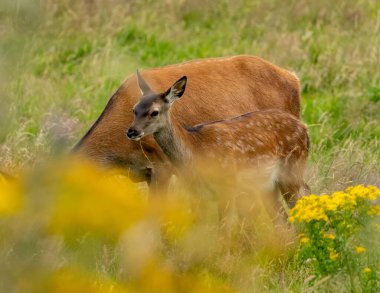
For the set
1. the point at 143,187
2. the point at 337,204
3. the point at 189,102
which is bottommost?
the point at 143,187

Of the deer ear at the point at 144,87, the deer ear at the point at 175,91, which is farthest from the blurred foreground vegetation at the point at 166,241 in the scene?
the deer ear at the point at 144,87

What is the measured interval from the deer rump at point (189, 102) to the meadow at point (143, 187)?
22 cm

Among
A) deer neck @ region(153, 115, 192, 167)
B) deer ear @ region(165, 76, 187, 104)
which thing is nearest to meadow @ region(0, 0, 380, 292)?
deer neck @ region(153, 115, 192, 167)

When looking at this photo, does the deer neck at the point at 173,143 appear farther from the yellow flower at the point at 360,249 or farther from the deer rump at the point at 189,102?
the yellow flower at the point at 360,249

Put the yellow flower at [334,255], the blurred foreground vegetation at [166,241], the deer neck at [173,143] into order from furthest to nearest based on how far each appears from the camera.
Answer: the deer neck at [173,143] → the yellow flower at [334,255] → the blurred foreground vegetation at [166,241]

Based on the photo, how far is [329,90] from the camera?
11406 mm

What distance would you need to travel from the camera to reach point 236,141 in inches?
287

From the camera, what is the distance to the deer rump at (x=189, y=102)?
7672mm

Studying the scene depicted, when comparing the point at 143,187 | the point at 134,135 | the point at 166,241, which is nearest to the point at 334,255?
the point at 166,241

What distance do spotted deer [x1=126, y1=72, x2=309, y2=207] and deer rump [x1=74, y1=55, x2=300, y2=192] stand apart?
1.42 feet

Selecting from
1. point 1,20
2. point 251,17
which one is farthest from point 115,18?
point 1,20

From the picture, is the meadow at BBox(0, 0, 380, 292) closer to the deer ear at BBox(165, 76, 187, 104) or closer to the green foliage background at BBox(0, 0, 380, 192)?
the green foliage background at BBox(0, 0, 380, 192)

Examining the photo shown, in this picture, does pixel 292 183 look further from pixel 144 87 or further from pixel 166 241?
pixel 166 241

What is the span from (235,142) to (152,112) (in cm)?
71
